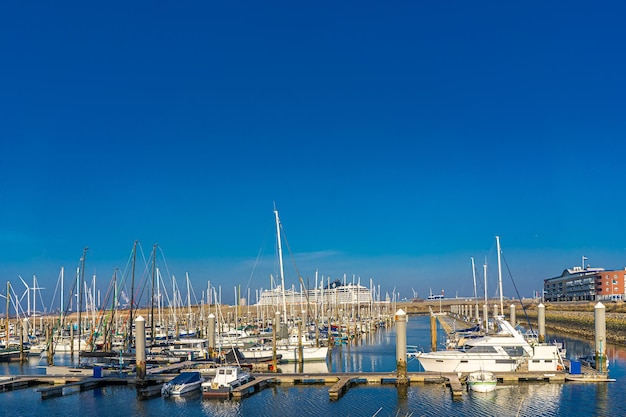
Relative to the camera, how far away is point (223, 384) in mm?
42812

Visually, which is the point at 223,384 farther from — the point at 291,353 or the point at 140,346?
the point at 291,353

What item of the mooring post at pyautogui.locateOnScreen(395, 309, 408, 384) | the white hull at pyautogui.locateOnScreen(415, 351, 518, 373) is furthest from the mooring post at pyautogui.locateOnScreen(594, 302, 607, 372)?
the mooring post at pyautogui.locateOnScreen(395, 309, 408, 384)

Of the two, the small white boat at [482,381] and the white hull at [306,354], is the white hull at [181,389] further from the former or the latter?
the white hull at [306,354]

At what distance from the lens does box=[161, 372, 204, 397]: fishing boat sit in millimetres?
43281

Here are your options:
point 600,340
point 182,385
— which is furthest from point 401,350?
point 600,340

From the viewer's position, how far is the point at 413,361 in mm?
61719

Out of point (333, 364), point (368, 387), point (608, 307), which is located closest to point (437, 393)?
point (368, 387)

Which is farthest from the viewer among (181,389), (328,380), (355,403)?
(328,380)

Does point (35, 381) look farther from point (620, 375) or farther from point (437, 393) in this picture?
point (620, 375)

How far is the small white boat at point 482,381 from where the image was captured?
42.2m

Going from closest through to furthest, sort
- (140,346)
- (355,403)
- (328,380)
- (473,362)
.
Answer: (355,403) → (328,380) → (473,362) → (140,346)

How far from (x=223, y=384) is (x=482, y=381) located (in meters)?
17.4

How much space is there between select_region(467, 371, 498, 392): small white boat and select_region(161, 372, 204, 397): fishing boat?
756 inches

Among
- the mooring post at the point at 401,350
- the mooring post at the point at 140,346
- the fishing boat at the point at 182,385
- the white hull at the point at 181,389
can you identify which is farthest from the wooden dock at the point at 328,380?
the white hull at the point at 181,389
